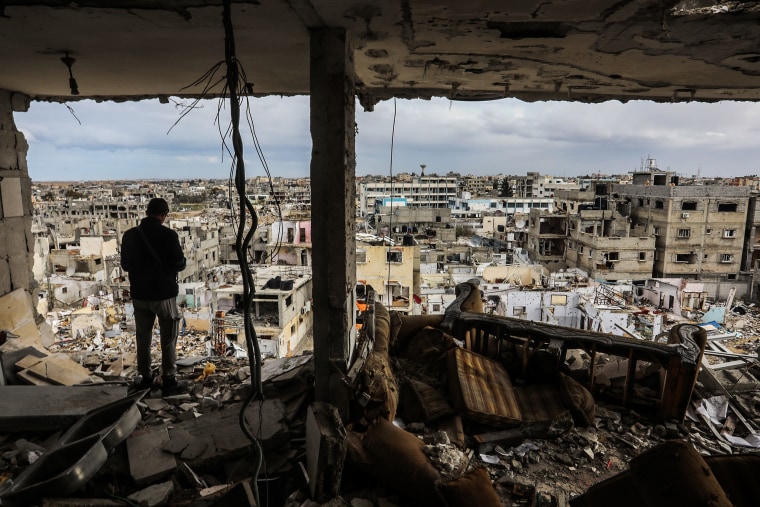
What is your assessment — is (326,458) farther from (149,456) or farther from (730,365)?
(730,365)

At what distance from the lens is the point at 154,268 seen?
3789 millimetres

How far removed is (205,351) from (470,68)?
15291mm

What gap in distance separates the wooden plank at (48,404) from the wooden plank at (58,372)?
11.5 inches

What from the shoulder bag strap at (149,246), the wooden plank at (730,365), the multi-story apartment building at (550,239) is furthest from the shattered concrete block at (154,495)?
the multi-story apartment building at (550,239)

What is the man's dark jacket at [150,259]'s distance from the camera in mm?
3764

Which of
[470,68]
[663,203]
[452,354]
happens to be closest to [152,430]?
[452,354]

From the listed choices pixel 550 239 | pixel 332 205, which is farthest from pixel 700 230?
pixel 332 205

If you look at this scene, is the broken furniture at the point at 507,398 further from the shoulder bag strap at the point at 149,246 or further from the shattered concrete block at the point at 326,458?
the shoulder bag strap at the point at 149,246

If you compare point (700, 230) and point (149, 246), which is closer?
point (149, 246)

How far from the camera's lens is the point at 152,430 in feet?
10.9

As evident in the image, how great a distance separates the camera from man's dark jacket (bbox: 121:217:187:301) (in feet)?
12.3

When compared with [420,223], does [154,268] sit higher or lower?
higher

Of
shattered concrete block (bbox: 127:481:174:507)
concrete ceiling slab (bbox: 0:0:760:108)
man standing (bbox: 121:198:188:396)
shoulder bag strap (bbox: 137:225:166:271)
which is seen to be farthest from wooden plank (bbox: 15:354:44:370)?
concrete ceiling slab (bbox: 0:0:760:108)

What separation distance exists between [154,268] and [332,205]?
1.75m
